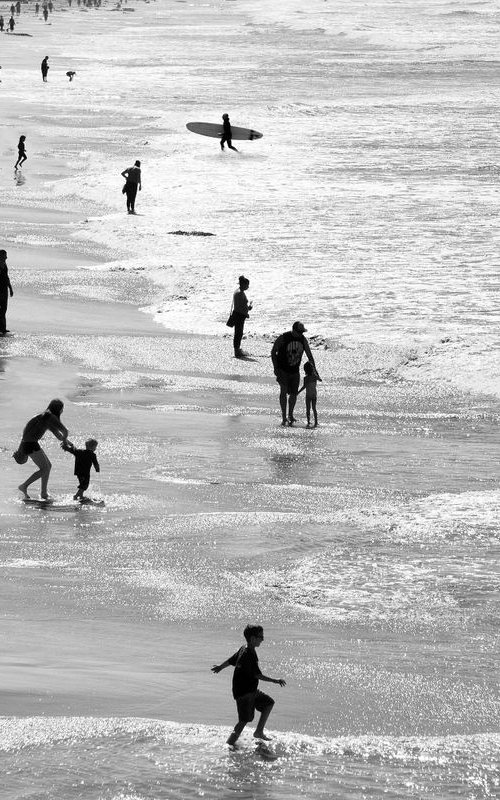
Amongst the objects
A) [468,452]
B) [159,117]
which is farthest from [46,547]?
[159,117]

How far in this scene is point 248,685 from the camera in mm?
8805

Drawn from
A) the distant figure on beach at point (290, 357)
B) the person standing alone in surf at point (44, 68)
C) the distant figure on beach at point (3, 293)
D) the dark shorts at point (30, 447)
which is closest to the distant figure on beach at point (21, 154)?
the distant figure on beach at point (3, 293)

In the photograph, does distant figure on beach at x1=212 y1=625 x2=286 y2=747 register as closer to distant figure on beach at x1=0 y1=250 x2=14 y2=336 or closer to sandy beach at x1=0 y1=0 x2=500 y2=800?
sandy beach at x1=0 y1=0 x2=500 y2=800

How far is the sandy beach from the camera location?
9.15 metres

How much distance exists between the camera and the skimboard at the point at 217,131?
42.7 meters

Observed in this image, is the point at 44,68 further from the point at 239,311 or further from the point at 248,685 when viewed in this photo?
the point at 248,685

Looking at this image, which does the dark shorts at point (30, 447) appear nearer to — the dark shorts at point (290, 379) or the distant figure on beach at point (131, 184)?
the dark shorts at point (290, 379)

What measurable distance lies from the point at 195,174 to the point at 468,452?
2347cm

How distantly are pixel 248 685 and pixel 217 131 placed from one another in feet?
117

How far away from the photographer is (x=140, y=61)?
69.9 meters

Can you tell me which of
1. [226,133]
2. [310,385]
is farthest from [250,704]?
[226,133]

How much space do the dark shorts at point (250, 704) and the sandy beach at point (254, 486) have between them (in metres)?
0.30

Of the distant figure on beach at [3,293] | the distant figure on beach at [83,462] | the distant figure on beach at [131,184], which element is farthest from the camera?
the distant figure on beach at [131,184]

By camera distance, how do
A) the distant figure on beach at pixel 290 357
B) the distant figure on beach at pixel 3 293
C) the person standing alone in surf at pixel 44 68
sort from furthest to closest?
the person standing alone in surf at pixel 44 68 < the distant figure on beach at pixel 3 293 < the distant figure on beach at pixel 290 357
